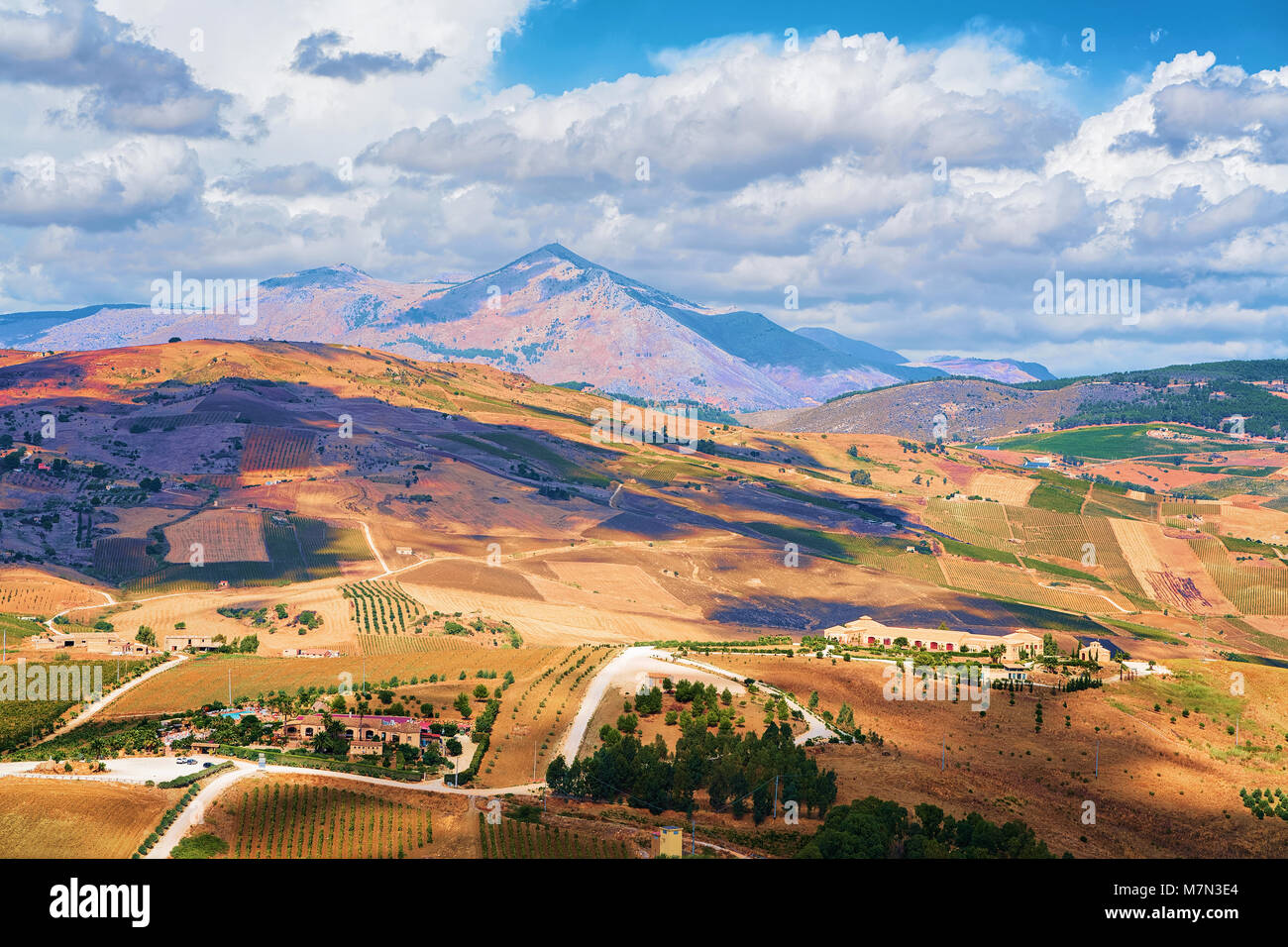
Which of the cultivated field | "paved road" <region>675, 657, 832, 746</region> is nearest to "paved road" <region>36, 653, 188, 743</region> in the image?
the cultivated field

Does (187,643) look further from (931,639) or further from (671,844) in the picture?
(671,844)

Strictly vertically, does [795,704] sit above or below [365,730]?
below

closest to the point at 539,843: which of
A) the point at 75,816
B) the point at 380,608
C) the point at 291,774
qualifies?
the point at 291,774

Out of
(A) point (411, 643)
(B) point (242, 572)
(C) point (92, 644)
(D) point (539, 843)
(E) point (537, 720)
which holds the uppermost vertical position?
(B) point (242, 572)

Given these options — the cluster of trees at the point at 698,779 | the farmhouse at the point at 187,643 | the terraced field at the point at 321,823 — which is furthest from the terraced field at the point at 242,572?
the cluster of trees at the point at 698,779

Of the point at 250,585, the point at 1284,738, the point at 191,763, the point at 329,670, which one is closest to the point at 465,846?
the point at 191,763
